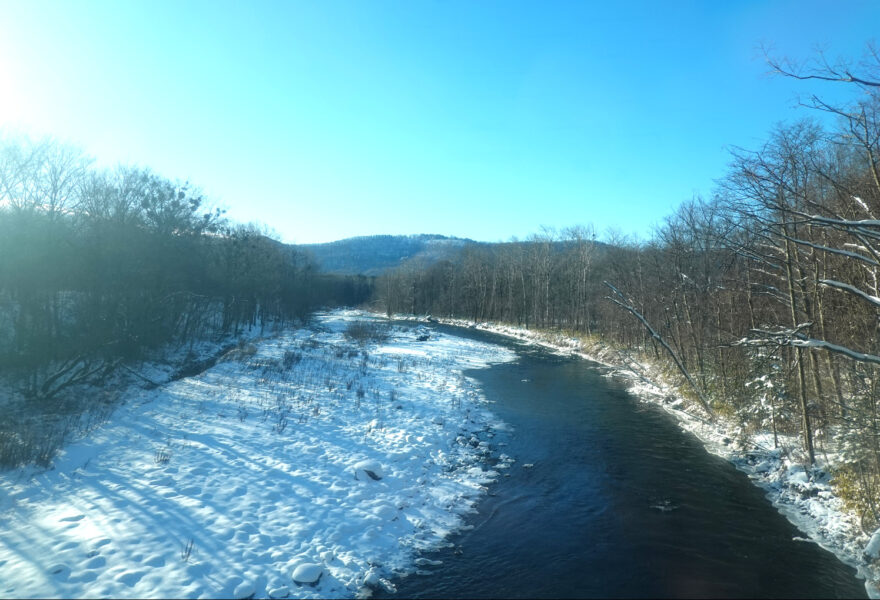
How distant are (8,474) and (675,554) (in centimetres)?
1201

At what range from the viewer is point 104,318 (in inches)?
810

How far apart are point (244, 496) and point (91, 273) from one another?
18.7m

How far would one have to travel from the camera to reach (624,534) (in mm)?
8086

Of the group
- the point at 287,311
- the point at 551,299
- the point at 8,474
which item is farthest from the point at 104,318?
the point at 551,299

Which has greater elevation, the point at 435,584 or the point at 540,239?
the point at 540,239

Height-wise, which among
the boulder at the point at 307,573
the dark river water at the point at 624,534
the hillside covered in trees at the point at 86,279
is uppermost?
the hillside covered in trees at the point at 86,279

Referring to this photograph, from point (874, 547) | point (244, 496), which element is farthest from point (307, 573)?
point (874, 547)

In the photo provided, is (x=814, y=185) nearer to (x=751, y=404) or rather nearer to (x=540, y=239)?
(x=751, y=404)

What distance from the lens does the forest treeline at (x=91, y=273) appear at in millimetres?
17953

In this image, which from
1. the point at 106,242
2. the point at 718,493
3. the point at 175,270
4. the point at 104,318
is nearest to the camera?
the point at 718,493

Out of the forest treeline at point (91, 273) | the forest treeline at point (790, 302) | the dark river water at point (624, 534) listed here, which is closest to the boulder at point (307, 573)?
the dark river water at point (624, 534)

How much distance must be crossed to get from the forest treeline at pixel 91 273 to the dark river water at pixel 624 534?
17.2 meters

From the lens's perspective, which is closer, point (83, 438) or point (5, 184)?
point (83, 438)

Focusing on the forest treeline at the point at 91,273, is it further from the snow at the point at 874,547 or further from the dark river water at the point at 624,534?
the snow at the point at 874,547
